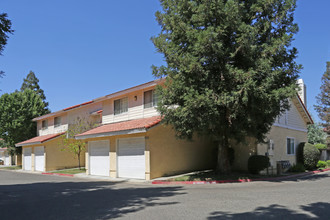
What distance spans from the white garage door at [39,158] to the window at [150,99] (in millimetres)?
14530

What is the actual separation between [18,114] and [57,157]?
10885 millimetres

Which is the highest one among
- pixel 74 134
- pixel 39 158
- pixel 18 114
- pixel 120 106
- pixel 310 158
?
pixel 18 114

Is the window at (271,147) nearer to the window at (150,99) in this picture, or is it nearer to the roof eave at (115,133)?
the window at (150,99)

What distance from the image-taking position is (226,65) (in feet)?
42.6

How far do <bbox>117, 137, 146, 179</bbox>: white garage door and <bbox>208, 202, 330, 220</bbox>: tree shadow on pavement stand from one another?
10055 millimetres

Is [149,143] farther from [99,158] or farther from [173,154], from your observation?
[99,158]

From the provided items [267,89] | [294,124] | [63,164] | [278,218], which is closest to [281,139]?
[294,124]

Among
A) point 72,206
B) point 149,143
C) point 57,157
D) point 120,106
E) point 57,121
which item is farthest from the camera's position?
point 57,121

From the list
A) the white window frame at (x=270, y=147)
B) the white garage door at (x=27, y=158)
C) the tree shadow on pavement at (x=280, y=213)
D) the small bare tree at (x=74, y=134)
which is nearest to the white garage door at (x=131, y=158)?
the small bare tree at (x=74, y=134)

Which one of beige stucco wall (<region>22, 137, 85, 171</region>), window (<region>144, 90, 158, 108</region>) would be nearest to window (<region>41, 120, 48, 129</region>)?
beige stucco wall (<region>22, 137, 85, 171</region>)

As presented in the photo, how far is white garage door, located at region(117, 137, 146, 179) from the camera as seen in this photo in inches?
666

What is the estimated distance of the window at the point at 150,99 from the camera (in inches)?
770

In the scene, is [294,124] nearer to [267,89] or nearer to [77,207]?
[267,89]

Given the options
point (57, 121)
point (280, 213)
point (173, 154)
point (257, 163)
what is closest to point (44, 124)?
point (57, 121)
